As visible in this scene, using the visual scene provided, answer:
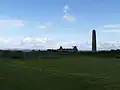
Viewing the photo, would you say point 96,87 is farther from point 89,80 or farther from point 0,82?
point 0,82

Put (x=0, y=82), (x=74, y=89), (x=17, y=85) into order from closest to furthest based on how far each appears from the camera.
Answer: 1. (x=74, y=89)
2. (x=17, y=85)
3. (x=0, y=82)

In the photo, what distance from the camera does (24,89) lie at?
1252 cm

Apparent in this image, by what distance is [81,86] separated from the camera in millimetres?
13188

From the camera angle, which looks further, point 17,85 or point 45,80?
point 45,80

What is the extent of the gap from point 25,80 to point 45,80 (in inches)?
40.2

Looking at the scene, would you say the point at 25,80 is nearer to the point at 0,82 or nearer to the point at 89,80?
the point at 0,82

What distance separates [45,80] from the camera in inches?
588

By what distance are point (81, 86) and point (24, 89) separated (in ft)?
8.50

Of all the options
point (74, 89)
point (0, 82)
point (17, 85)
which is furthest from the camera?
point (0, 82)

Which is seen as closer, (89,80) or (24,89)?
(24,89)

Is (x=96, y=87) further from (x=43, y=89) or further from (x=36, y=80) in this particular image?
(x=36, y=80)

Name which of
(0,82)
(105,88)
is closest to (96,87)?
(105,88)

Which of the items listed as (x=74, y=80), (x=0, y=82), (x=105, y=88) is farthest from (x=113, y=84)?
(x=0, y=82)

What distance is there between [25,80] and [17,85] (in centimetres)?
144
